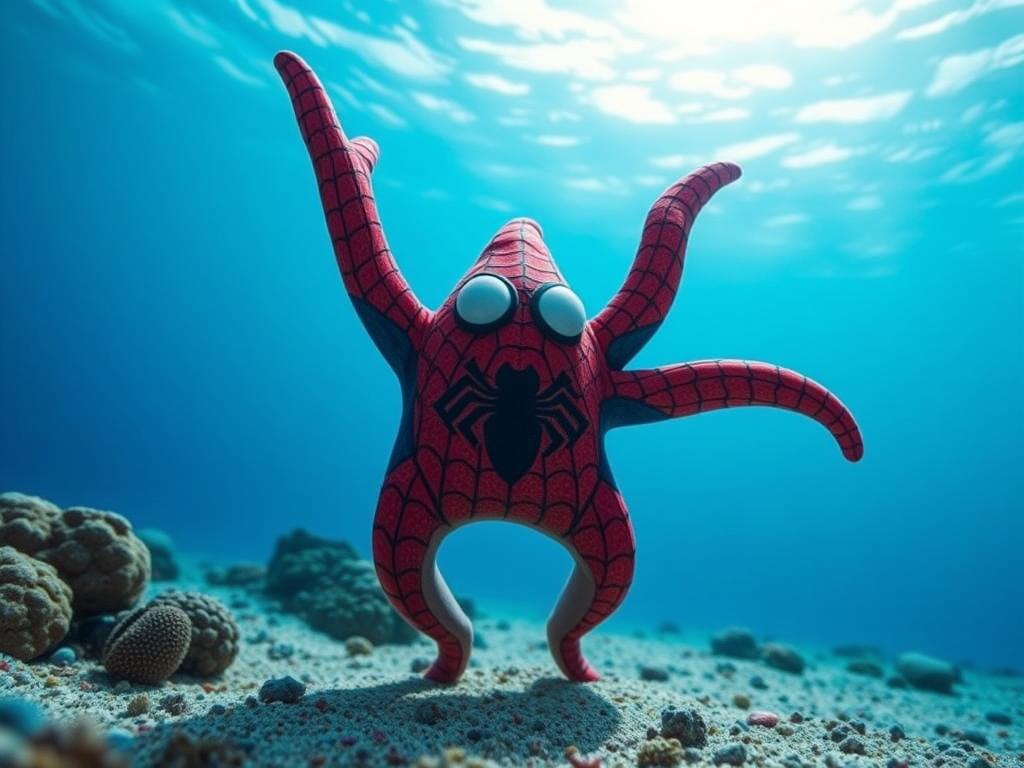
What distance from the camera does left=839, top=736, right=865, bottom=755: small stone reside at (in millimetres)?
3617

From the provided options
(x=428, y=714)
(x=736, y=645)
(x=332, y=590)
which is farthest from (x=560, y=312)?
(x=736, y=645)

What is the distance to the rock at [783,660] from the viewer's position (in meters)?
9.90

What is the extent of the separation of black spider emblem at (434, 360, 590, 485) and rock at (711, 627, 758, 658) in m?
9.59

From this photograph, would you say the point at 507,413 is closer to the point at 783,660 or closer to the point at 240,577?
the point at 783,660

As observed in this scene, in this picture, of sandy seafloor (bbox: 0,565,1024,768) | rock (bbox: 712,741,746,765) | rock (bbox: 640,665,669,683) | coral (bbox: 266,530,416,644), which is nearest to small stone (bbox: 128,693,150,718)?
sandy seafloor (bbox: 0,565,1024,768)

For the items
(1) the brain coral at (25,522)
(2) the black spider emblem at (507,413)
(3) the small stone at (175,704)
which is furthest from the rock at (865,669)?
(1) the brain coral at (25,522)

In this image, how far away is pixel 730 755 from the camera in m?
3.08

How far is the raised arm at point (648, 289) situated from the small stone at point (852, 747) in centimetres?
275

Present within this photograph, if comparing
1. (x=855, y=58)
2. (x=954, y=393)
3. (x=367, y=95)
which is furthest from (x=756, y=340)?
(x=367, y=95)

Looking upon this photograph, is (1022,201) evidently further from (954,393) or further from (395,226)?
(954,393)

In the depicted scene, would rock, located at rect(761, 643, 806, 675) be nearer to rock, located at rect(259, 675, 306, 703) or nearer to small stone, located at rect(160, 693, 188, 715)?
rock, located at rect(259, 675, 306, 703)

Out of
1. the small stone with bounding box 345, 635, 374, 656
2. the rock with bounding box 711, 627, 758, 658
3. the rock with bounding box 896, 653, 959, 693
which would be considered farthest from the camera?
the rock with bounding box 711, 627, 758, 658

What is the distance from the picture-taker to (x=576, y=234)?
83.2 ft

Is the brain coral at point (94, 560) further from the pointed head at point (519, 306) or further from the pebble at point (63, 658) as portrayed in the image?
the pointed head at point (519, 306)
